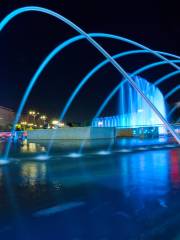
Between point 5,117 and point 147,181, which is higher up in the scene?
point 5,117

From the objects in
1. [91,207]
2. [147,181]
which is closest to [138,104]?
[147,181]

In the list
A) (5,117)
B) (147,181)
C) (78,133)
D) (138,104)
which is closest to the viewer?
(147,181)

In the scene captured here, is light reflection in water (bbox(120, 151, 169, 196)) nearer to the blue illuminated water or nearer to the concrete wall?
the blue illuminated water

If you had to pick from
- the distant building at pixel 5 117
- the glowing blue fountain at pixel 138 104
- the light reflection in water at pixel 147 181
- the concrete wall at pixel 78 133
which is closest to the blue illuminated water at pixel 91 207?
the light reflection in water at pixel 147 181

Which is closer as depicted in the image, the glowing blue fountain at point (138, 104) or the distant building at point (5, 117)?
the glowing blue fountain at point (138, 104)

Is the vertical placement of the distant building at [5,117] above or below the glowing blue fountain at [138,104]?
above

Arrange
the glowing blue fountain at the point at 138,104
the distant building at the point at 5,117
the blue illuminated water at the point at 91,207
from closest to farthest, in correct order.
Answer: the blue illuminated water at the point at 91,207 < the glowing blue fountain at the point at 138,104 < the distant building at the point at 5,117

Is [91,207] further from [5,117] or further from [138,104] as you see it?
[5,117]

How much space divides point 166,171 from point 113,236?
7.20 metres

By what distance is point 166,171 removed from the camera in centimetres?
Result: 1142

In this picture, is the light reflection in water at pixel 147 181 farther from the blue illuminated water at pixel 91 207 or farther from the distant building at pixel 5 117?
the distant building at pixel 5 117

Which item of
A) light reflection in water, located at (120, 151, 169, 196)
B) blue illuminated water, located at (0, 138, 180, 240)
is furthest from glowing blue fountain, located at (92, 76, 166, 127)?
blue illuminated water, located at (0, 138, 180, 240)

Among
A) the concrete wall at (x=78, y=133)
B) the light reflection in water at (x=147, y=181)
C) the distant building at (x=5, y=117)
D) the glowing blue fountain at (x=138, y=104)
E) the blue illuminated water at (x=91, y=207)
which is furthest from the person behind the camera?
the distant building at (x=5, y=117)

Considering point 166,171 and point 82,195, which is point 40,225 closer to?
point 82,195
